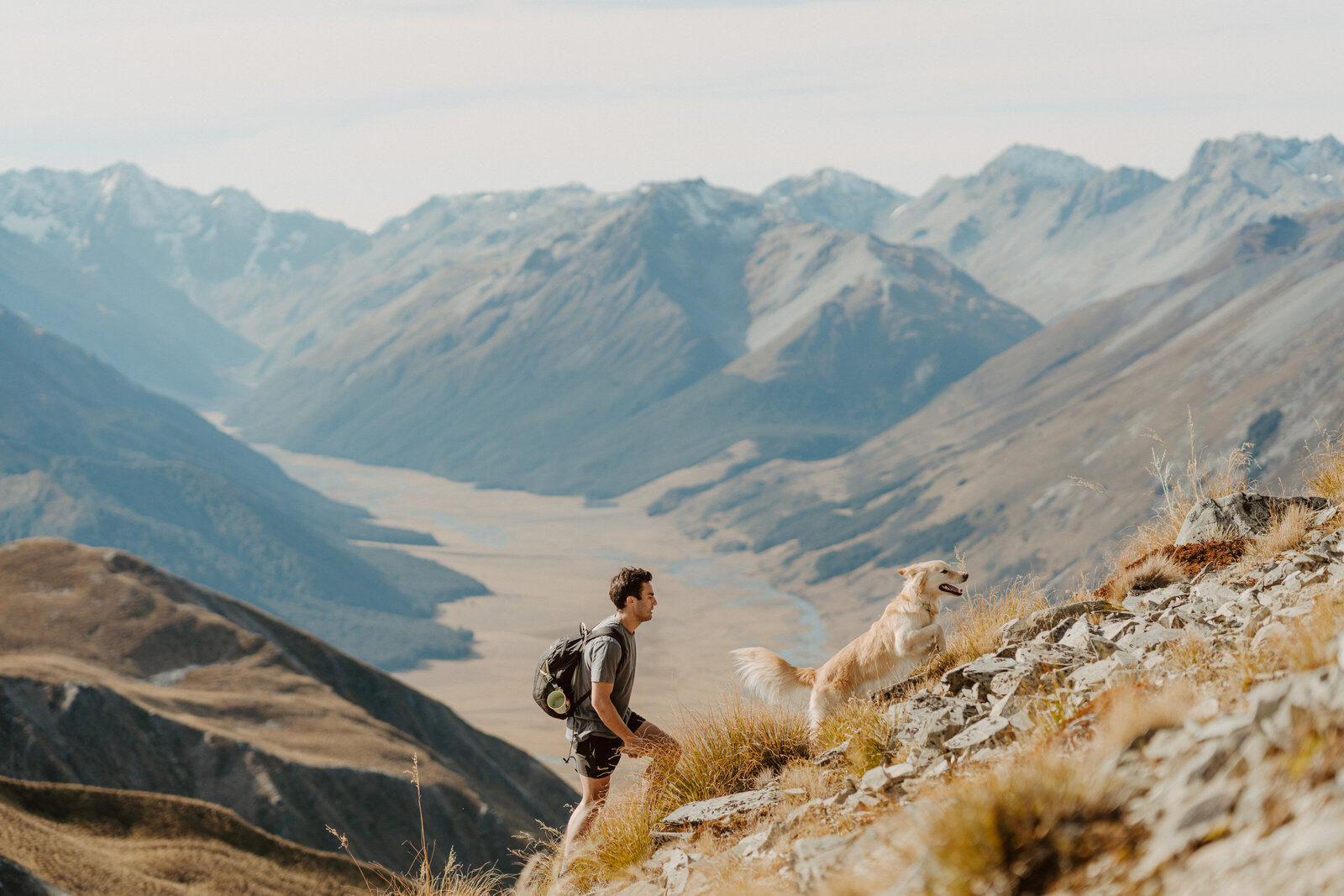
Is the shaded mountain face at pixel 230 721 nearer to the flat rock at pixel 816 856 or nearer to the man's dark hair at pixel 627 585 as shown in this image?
the man's dark hair at pixel 627 585

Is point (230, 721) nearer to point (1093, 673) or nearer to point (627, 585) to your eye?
point (627, 585)

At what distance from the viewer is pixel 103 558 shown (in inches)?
2911

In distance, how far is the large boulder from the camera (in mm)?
11547

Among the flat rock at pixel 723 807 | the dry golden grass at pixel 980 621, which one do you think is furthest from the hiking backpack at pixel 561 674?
the dry golden grass at pixel 980 621

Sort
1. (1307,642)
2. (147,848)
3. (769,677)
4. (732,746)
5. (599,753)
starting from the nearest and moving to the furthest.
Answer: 1. (1307,642)
2. (599,753)
3. (732,746)
4. (769,677)
5. (147,848)

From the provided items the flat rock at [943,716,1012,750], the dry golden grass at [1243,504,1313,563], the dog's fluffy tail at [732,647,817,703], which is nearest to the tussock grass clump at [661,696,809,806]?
the dog's fluffy tail at [732,647,817,703]

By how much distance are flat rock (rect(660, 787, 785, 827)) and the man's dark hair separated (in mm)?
1898

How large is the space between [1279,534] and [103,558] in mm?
79449

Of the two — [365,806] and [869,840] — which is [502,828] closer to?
[365,806]

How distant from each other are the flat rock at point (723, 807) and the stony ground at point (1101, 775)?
0.02 metres

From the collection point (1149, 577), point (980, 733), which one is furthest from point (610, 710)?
point (1149, 577)

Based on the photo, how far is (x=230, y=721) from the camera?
56625 millimetres

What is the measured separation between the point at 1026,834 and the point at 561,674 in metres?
5.00

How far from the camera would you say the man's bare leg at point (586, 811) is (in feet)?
31.6
